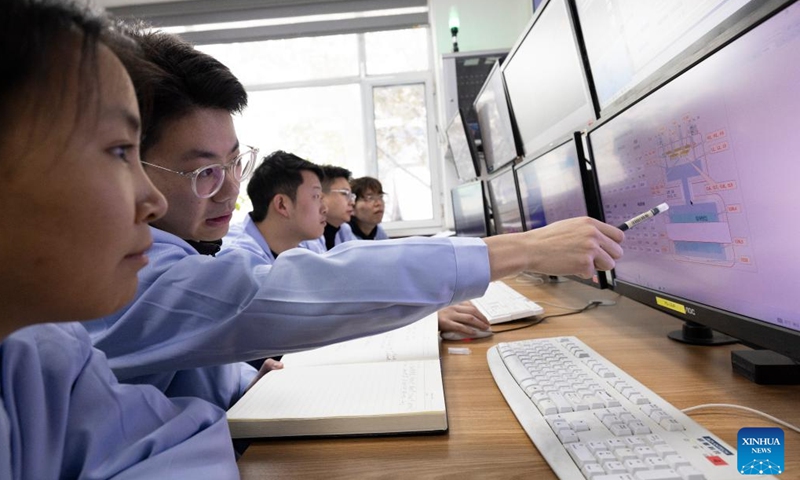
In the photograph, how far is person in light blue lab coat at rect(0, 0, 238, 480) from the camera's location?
34cm

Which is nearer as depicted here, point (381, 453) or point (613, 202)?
point (381, 453)

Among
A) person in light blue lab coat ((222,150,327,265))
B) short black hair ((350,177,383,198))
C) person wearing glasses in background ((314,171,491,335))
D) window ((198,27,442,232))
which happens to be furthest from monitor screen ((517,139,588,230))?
window ((198,27,442,232))

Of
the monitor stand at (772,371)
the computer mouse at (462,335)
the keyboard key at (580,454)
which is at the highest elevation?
the computer mouse at (462,335)

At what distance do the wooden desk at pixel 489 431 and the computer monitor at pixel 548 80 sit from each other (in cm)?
62

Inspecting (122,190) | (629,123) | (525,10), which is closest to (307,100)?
(525,10)

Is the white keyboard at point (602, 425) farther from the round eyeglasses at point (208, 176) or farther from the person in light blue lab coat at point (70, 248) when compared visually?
the round eyeglasses at point (208, 176)

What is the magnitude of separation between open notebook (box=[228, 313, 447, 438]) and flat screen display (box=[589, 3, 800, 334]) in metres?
0.37

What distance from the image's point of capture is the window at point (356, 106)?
3820 millimetres

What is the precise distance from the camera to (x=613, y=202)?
0.91 meters

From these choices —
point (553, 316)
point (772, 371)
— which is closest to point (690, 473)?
point (772, 371)

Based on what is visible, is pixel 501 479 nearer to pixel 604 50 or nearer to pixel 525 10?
pixel 604 50

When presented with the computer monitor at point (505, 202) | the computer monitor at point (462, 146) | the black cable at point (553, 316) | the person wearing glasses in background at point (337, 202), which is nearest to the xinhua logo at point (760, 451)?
the black cable at point (553, 316)

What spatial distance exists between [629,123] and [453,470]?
23.6 inches

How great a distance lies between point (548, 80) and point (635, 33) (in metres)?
0.51
